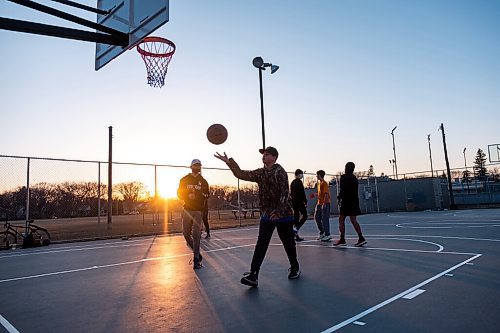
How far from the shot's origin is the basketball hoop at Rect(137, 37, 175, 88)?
9844mm

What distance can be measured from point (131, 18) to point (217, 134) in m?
3.25

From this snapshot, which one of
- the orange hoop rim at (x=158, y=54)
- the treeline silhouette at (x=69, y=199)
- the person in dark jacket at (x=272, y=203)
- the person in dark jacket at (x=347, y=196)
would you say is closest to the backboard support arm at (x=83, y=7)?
the orange hoop rim at (x=158, y=54)

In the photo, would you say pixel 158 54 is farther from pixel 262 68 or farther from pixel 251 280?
pixel 251 280

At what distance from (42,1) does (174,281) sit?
4.81 metres

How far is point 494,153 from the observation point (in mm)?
30281

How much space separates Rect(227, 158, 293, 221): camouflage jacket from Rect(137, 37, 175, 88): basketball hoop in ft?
20.3

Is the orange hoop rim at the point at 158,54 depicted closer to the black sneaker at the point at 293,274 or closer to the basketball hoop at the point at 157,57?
the basketball hoop at the point at 157,57

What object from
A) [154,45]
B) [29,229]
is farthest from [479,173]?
[29,229]

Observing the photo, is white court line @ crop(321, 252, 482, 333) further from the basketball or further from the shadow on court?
the basketball

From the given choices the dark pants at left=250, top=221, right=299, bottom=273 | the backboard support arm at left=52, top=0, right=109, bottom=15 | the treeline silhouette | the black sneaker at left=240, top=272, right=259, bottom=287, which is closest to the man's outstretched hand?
the dark pants at left=250, top=221, right=299, bottom=273

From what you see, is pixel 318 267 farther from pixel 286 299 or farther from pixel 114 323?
pixel 114 323

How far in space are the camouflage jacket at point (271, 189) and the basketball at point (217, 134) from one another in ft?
12.1

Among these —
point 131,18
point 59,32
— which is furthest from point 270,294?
point 131,18

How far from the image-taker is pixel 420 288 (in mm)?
4242
